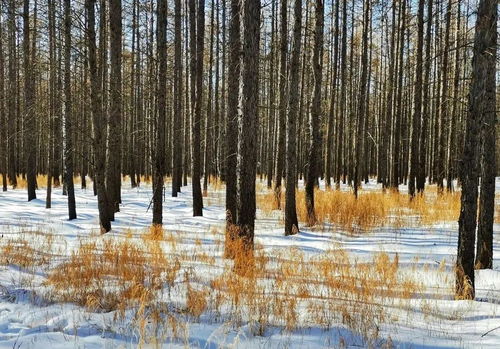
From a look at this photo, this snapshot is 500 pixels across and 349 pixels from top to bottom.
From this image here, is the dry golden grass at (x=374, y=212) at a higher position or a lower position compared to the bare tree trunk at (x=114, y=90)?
lower

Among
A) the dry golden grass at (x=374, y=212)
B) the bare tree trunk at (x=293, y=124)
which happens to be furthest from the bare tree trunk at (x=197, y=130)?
the bare tree trunk at (x=293, y=124)

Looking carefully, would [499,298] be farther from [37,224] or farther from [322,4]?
[37,224]

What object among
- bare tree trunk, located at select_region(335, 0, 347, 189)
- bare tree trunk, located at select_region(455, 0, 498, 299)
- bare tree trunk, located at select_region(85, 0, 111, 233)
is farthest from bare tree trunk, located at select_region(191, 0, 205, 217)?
bare tree trunk, located at select_region(455, 0, 498, 299)

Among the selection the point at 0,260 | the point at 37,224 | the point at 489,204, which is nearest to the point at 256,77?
the point at 489,204

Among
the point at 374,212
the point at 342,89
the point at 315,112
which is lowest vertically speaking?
the point at 374,212

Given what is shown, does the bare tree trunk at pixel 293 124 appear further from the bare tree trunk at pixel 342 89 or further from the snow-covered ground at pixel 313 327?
the bare tree trunk at pixel 342 89

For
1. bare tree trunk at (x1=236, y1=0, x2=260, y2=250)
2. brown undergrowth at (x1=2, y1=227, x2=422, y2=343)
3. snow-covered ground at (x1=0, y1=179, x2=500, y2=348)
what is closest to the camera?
snow-covered ground at (x1=0, y1=179, x2=500, y2=348)

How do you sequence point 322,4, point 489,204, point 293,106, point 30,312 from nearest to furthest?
1. point 30,312
2. point 489,204
3. point 293,106
4. point 322,4

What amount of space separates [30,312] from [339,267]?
3885mm

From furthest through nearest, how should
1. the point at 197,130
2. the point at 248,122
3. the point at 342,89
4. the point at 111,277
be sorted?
the point at 342,89 < the point at 197,130 < the point at 248,122 < the point at 111,277

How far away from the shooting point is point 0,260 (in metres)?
6.12

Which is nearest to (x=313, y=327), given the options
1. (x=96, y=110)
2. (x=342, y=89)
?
(x=96, y=110)

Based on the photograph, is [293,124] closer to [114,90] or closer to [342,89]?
[114,90]

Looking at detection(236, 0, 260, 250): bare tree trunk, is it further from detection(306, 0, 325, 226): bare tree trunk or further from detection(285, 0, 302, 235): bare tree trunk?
detection(306, 0, 325, 226): bare tree trunk
